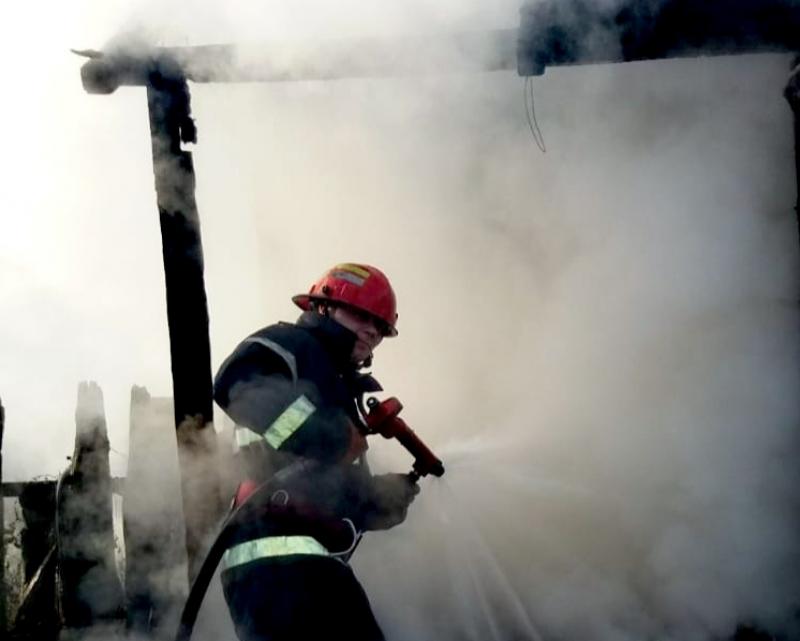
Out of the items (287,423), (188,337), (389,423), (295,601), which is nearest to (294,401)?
(287,423)

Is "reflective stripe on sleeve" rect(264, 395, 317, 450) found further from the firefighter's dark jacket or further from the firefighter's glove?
the firefighter's glove

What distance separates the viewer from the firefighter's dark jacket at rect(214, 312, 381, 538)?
3406 millimetres

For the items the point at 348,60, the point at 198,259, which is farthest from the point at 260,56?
the point at 198,259

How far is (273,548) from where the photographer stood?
136 inches

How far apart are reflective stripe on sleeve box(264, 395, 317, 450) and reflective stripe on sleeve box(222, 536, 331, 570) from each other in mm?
383

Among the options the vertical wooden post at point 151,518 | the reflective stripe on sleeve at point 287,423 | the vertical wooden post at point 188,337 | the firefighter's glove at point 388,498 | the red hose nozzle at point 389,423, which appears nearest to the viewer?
the reflective stripe on sleeve at point 287,423

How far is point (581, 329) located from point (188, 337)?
2.52 metres

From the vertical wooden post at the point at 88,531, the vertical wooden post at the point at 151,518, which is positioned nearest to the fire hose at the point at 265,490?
the vertical wooden post at the point at 151,518

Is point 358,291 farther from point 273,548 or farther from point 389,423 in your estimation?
point 273,548

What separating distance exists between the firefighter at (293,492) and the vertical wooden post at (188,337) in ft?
2.97

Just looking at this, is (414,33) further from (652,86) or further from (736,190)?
(736,190)

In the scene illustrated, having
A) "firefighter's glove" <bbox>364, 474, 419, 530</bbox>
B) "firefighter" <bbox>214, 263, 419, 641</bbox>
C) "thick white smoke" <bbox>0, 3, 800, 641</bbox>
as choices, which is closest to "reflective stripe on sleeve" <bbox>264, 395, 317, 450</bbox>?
"firefighter" <bbox>214, 263, 419, 641</bbox>

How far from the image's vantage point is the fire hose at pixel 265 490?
345 centimetres

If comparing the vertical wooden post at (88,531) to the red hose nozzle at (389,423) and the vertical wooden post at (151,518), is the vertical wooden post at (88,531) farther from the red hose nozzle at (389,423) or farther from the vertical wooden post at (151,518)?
the red hose nozzle at (389,423)
